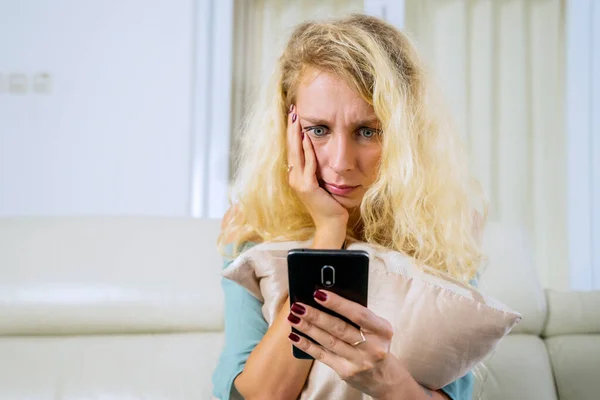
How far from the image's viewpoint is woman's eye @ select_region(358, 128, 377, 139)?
1091 mm

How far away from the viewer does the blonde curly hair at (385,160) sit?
1072 millimetres

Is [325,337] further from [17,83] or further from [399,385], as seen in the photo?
[17,83]

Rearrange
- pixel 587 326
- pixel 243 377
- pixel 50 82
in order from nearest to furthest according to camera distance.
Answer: pixel 243 377 → pixel 587 326 → pixel 50 82

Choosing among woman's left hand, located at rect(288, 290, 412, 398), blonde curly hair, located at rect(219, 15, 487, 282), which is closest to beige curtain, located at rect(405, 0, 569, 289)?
blonde curly hair, located at rect(219, 15, 487, 282)

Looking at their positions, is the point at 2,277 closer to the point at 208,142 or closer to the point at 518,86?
the point at 208,142

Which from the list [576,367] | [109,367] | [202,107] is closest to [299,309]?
[109,367]

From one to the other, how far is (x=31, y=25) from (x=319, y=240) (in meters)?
2.39

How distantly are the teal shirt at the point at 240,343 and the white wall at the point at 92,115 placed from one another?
5.84 ft

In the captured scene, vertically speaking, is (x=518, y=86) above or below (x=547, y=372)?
above

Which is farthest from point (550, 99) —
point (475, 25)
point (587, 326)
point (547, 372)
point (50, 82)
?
point (50, 82)

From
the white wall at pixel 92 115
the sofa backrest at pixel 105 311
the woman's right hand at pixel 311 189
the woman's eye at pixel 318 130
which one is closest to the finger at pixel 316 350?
the woman's right hand at pixel 311 189

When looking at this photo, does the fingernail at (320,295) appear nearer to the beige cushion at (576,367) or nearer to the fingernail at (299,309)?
the fingernail at (299,309)

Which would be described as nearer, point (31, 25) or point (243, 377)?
point (243, 377)

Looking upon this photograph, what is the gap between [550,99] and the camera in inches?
115
